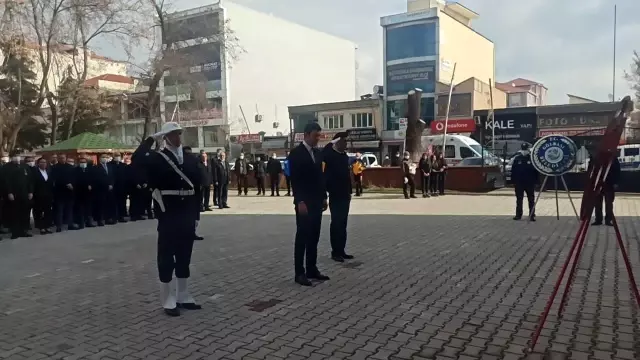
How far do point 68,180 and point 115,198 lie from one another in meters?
1.65

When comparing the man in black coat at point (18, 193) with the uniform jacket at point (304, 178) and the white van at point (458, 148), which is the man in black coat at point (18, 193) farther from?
the white van at point (458, 148)

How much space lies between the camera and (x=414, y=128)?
23.4 m

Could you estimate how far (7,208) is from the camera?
1168 centimetres

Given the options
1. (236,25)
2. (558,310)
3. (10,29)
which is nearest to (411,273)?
(558,310)

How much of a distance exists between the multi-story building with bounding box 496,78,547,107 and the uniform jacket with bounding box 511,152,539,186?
171ft

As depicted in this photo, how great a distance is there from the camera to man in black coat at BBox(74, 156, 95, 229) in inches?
495

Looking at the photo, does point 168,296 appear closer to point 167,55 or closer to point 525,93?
point 167,55

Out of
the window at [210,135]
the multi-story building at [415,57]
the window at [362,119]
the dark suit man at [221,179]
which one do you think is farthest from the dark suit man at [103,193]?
the window at [210,135]

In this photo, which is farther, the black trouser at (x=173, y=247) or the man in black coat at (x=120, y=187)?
the man in black coat at (x=120, y=187)

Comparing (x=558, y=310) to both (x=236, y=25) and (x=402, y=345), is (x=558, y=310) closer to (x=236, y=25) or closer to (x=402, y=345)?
(x=402, y=345)

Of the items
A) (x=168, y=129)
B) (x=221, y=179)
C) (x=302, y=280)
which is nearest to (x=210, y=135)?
(x=221, y=179)

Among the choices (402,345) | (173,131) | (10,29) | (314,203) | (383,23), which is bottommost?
(402,345)

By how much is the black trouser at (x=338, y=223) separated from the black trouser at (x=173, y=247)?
2819mm

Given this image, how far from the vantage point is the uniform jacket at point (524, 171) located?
40.1 ft
